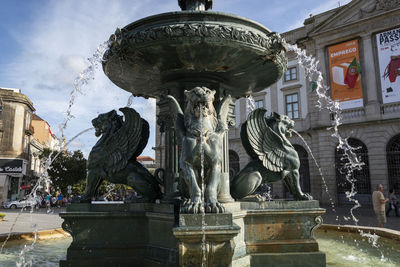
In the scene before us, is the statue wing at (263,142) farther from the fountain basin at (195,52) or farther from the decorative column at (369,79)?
the decorative column at (369,79)

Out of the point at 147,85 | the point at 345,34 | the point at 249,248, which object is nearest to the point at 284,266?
the point at 249,248

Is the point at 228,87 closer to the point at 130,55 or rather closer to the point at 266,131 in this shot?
the point at 266,131

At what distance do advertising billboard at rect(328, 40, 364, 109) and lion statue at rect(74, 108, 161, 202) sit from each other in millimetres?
18513

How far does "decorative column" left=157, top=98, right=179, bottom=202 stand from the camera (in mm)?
4124

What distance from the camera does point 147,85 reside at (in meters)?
5.21

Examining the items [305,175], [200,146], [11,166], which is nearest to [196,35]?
[200,146]

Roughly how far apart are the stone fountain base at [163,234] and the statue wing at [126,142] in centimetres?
58

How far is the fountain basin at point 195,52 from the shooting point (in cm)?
349

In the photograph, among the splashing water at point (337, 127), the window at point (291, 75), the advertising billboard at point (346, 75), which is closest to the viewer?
the splashing water at point (337, 127)

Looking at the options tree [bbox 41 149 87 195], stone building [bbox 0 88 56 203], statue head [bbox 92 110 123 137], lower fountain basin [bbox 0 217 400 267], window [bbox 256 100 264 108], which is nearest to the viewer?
lower fountain basin [bbox 0 217 400 267]

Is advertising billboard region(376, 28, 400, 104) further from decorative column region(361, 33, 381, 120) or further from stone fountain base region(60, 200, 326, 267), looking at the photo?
stone fountain base region(60, 200, 326, 267)

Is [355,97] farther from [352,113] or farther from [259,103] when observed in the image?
[259,103]

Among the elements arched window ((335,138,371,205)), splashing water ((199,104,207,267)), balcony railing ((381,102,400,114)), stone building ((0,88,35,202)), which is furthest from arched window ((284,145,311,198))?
stone building ((0,88,35,202))

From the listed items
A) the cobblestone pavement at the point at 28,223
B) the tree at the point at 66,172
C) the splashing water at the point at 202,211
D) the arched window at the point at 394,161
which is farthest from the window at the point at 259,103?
the splashing water at the point at 202,211
